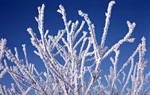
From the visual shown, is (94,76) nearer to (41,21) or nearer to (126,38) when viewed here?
(126,38)

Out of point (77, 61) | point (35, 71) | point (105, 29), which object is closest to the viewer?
point (105, 29)

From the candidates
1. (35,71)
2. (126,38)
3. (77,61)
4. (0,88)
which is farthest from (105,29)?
(35,71)

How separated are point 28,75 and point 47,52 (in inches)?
10.6

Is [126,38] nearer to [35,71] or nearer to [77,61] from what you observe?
[77,61]

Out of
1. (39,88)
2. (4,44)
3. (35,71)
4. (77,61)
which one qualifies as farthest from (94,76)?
(35,71)

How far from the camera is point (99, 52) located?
125 cm

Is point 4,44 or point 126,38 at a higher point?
point 4,44

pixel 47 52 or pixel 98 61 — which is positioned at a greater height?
pixel 47 52

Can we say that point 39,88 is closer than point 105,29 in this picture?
No

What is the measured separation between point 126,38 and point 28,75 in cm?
78

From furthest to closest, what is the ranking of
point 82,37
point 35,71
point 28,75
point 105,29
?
point 35,71
point 82,37
point 28,75
point 105,29

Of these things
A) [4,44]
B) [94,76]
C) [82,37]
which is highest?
[82,37]

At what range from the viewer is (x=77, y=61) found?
1.65 meters

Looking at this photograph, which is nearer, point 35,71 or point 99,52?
point 99,52
